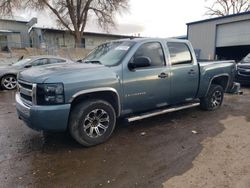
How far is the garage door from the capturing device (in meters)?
17.5

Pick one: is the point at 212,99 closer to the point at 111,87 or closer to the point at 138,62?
the point at 138,62

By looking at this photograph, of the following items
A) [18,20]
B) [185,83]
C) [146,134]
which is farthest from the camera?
[18,20]

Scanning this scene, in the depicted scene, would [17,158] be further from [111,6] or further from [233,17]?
[111,6]

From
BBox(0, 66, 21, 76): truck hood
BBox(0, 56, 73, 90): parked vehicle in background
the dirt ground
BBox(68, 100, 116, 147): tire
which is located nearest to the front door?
BBox(68, 100, 116, 147): tire

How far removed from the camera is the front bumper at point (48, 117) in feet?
11.5

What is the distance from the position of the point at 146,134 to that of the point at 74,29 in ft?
90.3

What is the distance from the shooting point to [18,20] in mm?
32969

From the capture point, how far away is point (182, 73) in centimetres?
520

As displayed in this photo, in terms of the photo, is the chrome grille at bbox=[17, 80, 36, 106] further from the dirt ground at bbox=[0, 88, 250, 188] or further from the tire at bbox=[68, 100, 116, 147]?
the dirt ground at bbox=[0, 88, 250, 188]

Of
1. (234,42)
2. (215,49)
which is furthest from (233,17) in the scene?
(215,49)

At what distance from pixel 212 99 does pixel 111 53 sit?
132 inches

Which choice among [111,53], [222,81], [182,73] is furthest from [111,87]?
[222,81]

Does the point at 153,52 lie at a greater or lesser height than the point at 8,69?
greater

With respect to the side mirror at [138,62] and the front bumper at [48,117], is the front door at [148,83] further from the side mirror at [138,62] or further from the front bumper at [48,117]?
the front bumper at [48,117]
